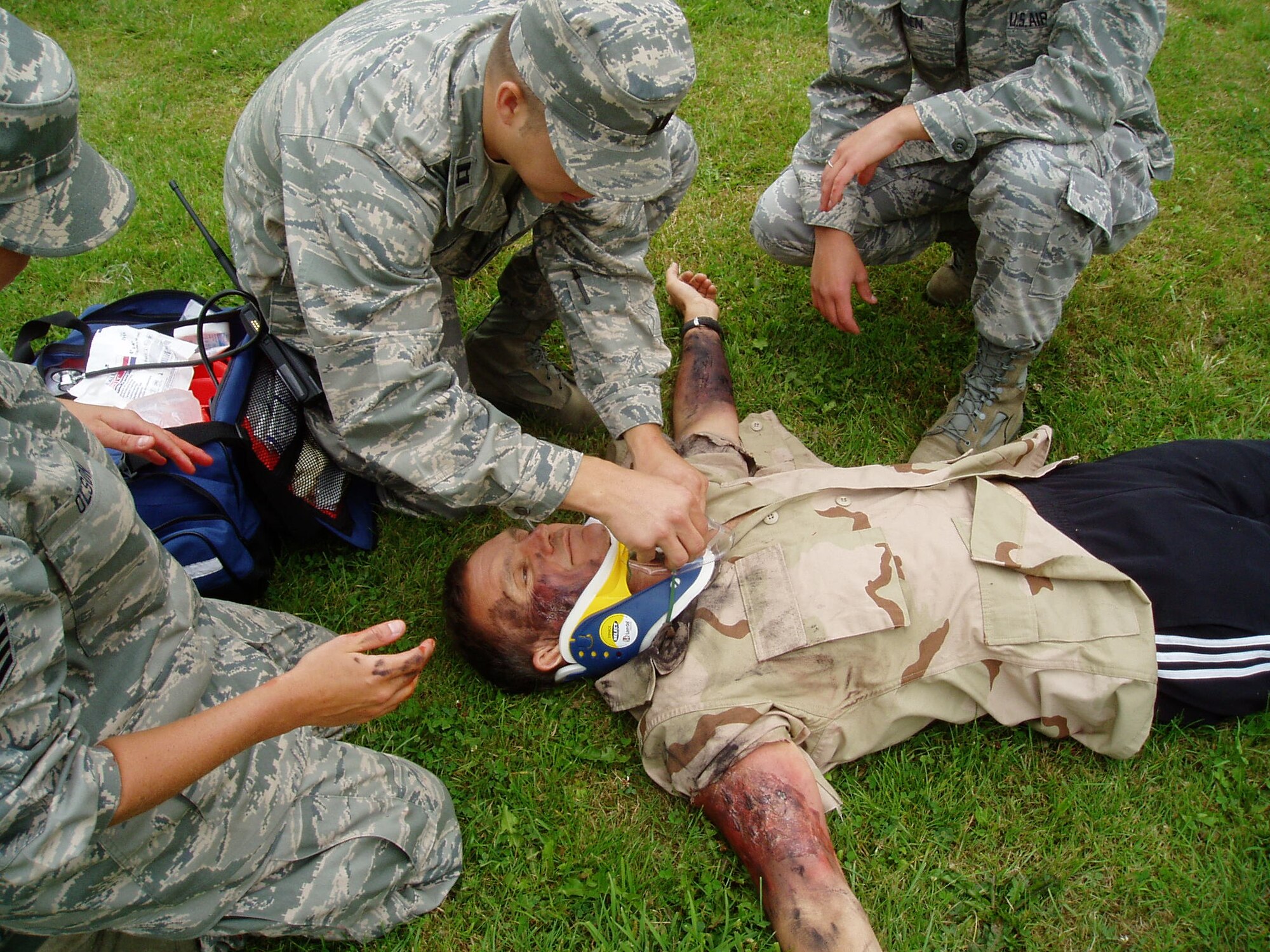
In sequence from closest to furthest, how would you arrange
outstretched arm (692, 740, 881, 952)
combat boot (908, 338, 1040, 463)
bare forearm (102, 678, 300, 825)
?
bare forearm (102, 678, 300, 825) < outstretched arm (692, 740, 881, 952) < combat boot (908, 338, 1040, 463)

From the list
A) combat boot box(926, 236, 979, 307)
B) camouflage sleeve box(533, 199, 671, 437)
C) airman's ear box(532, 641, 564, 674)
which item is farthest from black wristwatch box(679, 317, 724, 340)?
airman's ear box(532, 641, 564, 674)

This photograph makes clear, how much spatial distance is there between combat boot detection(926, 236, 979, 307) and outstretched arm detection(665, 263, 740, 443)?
1053 mm

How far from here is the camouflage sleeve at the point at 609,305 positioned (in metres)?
2.90

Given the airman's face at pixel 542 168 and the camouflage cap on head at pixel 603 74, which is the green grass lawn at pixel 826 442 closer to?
the airman's face at pixel 542 168

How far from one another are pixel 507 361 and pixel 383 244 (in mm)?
1409

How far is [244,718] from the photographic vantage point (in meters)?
1.76

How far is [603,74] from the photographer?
1.95 metres

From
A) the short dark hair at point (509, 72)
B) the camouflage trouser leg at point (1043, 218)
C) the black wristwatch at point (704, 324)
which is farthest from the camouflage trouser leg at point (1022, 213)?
the short dark hair at point (509, 72)

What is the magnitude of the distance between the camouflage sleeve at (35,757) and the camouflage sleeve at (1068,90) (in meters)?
3.02

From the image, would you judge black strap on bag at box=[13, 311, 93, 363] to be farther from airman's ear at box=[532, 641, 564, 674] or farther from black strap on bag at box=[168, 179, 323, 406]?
airman's ear at box=[532, 641, 564, 674]

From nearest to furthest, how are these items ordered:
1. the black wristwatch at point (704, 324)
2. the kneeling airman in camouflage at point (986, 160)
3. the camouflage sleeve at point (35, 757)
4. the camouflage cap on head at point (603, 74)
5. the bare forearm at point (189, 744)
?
the camouflage sleeve at point (35, 757) → the bare forearm at point (189, 744) → the camouflage cap on head at point (603, 74) → the kneeling airman in camouflage at point (986, 160) → the black wristwatch at point (704, 324)

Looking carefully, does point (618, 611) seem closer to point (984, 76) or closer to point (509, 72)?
point (509, 72)

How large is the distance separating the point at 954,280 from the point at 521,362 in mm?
2047

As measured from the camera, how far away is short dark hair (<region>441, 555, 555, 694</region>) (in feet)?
9.32
